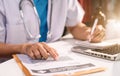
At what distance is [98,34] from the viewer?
1367 millimetres

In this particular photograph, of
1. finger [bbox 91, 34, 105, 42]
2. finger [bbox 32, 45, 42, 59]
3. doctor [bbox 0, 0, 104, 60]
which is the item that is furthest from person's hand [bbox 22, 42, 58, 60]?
finger [bbox 91, 34, 105, 42]

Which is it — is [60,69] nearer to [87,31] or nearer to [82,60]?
[82,60]

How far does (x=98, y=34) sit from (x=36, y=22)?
402 mm

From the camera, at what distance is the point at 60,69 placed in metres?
0.85

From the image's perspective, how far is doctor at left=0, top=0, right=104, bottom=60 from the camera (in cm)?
133

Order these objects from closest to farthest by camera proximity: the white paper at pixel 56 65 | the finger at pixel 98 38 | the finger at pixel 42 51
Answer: the white paper at pixel 56 65, the finger at pixel 42 51, the finger at pixel 98 38

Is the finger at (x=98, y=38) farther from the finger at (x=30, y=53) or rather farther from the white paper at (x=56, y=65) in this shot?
the finger at (x=30, y=53)

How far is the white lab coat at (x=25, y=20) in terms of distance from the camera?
4.38 feet

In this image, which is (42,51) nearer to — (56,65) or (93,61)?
(56,65)


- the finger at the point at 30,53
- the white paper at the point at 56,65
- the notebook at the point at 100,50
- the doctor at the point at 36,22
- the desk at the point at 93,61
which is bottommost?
the desk at the point at 93,61

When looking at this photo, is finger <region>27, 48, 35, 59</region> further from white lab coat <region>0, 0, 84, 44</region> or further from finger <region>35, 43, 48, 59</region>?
white lab coat <region>0, 0, 84, 44</region>

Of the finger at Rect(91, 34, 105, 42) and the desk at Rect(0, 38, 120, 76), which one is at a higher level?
the finger at Rect(91, 34, 105, 42)

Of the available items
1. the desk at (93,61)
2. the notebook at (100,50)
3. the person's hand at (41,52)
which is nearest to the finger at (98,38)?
the notebook at (100,50)

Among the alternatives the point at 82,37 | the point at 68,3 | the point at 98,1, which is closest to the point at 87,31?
the point at 82,37
